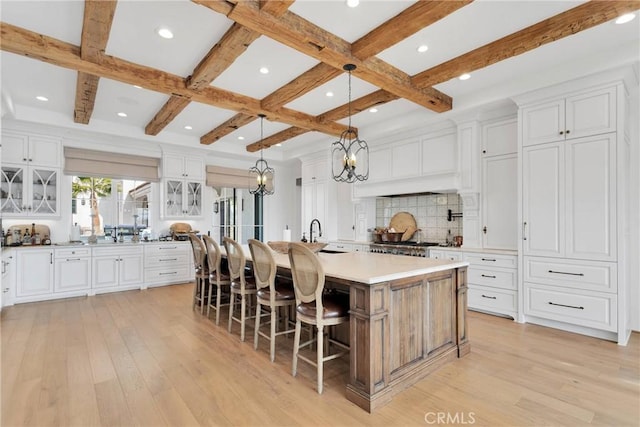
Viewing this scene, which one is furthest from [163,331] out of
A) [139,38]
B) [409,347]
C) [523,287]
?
[523,287]

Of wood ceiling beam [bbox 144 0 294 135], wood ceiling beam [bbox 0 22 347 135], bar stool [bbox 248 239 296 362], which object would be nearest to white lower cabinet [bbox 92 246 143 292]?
wood ceiling beam [bbox 144 0 294 135]

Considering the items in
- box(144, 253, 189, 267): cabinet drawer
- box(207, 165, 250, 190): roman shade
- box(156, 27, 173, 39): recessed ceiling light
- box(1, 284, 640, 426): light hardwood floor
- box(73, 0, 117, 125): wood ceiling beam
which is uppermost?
box(156, 27, 173, 39): recessed ceiling light

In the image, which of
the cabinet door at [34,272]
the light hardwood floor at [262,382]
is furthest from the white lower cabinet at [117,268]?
the light hardwood floor at [262,382]

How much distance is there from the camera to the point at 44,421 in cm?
190

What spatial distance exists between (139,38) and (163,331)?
2.90 m

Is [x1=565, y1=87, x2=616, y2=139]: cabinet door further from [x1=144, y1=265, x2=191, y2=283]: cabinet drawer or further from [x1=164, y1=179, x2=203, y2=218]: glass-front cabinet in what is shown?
[x1=144, y1=265, x2=191, y2=283]: cabinet drawer

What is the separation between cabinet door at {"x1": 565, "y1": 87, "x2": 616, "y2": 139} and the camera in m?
3.09

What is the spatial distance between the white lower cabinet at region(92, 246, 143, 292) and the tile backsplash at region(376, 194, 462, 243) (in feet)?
14.9

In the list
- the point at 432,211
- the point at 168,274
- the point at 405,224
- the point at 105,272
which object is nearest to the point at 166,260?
the point at 168,274

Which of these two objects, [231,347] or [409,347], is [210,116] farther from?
[409,347]

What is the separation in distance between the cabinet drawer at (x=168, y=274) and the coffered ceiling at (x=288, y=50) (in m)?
2.73

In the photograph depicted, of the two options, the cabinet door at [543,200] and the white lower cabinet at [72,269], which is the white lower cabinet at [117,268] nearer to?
the white lower cabinet at [72,269]

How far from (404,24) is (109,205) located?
19.0 feet

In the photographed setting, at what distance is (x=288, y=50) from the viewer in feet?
9.83
